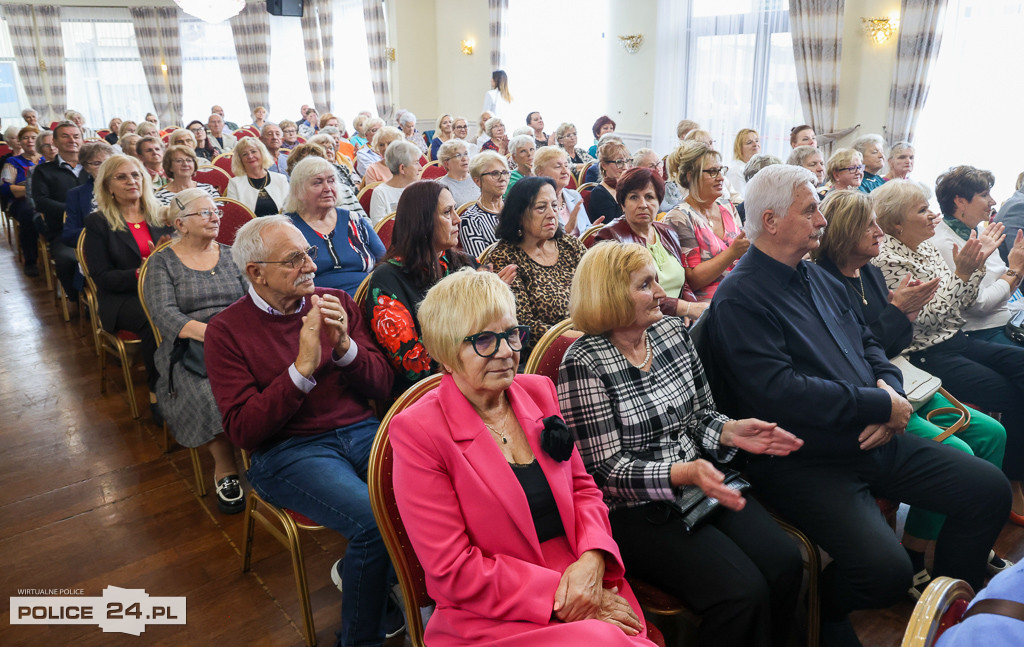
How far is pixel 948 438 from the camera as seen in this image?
2316 mm

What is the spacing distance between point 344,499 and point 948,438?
1.96 meters

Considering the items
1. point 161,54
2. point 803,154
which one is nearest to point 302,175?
point 803,154

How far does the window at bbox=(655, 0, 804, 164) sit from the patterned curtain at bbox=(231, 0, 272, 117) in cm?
924

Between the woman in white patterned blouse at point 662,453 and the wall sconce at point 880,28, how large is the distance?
6935 mm

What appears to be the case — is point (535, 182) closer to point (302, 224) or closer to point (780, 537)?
point (302, 224)

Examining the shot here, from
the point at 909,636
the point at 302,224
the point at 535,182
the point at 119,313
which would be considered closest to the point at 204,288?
the point at 302,224

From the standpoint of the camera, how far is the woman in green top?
3109 millimetres

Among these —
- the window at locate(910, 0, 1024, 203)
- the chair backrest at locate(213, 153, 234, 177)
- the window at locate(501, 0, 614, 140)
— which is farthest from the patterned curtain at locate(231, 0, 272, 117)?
the window at locate(910, 0, 1024, 203)

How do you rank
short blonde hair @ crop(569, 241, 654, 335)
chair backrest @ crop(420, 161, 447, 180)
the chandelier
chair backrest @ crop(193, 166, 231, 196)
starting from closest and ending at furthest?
short blonde hair @ crop(569, 241, 654, 335), chair backrest @ crop(193, 166, 231, 196), chair backrest @ crop(420, 161, 447, 180), the chandelier

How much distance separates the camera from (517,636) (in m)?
1.41

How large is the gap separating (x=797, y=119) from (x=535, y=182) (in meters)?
6.59

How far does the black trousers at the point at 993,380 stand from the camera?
2861 mm

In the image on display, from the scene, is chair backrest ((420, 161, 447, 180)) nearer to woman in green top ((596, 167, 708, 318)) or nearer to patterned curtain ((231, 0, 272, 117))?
woman in green top ((596, 167, 708, 318))

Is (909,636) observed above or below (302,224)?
below
